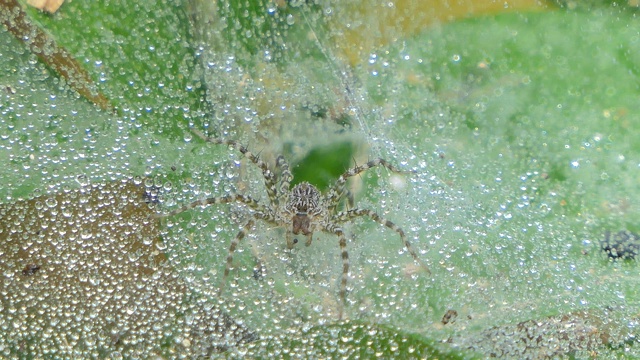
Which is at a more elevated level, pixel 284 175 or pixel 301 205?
pixel 284 175

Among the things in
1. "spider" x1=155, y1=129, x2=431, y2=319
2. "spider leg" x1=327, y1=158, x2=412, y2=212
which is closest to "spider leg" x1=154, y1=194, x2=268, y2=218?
"spider" x1=155, y1=129, x2=431, y2=319

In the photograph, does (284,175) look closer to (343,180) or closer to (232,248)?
(343,180)

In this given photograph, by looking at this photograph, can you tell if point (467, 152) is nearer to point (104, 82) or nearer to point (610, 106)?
point (610, 106)

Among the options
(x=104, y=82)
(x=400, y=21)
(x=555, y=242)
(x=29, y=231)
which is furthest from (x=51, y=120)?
(x=555, y=242)

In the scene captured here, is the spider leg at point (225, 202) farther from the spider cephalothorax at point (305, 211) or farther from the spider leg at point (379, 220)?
the spider leg at point (379, 220)

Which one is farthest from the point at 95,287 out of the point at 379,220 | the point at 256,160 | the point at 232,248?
the point at 379,220
